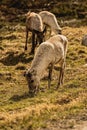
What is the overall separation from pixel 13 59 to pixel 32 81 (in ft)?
21.2

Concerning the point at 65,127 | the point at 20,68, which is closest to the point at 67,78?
the point at 20,68

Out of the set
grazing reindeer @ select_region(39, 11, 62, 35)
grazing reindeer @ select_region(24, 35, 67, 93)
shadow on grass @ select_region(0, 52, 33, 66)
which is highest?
grazing reindeer @ select_region(24, 35, 67, 93)

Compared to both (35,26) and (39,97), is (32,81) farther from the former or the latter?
(35,26)

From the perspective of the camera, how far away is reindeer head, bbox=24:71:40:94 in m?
13.4

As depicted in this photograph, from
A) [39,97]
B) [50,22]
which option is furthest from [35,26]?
[39,97]

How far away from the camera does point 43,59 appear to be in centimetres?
1375

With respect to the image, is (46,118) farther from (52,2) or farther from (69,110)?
(52,2)

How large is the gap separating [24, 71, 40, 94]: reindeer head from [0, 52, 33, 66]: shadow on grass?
5.55 meters

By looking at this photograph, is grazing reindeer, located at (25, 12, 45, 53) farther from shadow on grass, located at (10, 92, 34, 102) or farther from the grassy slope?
shadow on grass, located at (10, 92, 34, 102)

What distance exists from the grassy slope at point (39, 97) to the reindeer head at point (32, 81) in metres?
0.24

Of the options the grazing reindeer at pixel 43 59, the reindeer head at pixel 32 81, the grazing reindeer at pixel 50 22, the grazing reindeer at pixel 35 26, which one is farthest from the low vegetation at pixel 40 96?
the grazing reindeer at pixel 50 22

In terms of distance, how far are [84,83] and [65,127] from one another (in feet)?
14.8

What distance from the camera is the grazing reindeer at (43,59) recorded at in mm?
13516

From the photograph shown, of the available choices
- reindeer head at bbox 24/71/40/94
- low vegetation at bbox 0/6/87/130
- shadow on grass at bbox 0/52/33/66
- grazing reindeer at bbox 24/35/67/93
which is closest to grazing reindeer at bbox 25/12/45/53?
low vegetation at bbox 0/6/87/130
